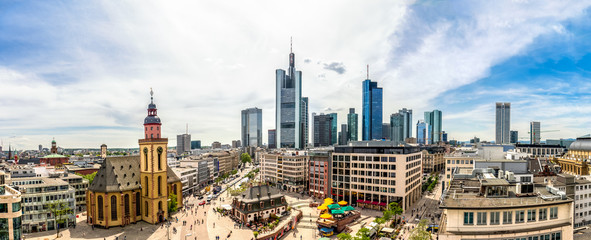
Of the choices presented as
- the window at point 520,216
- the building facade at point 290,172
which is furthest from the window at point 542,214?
the building facade at point 290,172

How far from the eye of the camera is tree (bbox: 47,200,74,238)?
65.8 m

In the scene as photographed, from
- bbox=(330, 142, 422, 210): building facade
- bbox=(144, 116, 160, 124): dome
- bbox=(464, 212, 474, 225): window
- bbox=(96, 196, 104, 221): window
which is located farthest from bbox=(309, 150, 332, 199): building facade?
bbox=(464, 212, 474, 225): window

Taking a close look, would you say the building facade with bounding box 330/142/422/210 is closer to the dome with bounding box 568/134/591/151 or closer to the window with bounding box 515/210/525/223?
the dome with bounding box 568/134/591/151

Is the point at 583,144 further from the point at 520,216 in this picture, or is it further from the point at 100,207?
the point at 100,207

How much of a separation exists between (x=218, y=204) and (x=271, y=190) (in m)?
24.1

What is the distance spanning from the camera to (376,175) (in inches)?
3388

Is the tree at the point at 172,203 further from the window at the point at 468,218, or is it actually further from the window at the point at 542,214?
the window at the point at 542,214

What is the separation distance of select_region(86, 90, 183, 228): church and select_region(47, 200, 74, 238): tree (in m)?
4.23

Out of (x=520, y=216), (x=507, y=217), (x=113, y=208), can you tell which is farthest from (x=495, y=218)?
(x=113, y=208)

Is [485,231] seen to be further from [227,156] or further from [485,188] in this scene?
[227,156]

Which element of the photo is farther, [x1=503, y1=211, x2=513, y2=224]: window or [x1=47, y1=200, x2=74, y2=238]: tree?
[x1=47, y1=200, x2=74, y2=238]: tree

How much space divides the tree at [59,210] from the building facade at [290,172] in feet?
235

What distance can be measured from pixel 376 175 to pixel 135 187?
66.2 meters

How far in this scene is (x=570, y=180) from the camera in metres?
58.7
